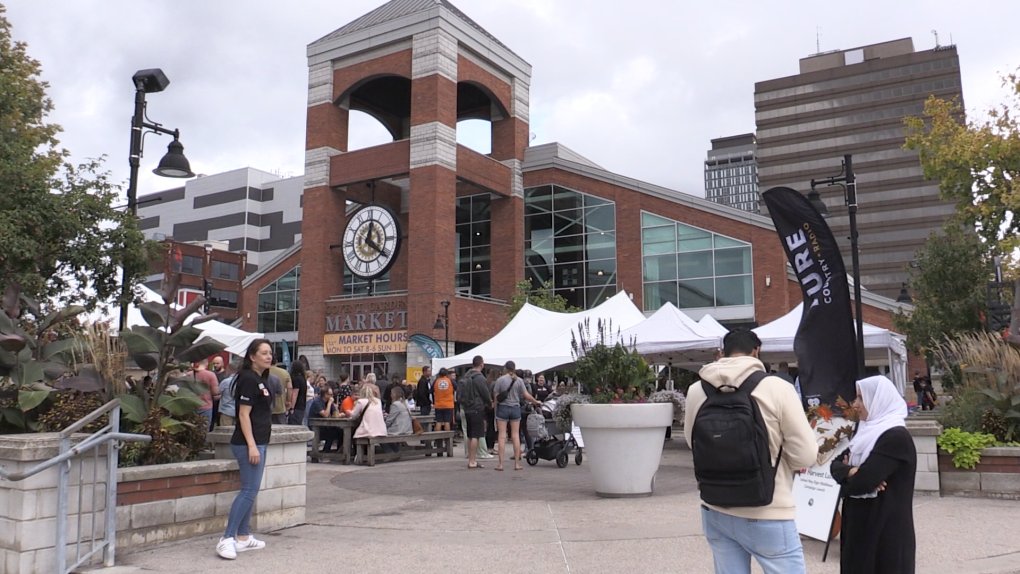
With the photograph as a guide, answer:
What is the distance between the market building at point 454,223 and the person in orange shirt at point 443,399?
15.3 m

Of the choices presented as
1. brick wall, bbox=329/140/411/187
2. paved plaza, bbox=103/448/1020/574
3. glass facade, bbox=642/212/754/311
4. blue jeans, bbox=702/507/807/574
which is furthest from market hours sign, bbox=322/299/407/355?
blue jeans, bbox=702/507/807/574

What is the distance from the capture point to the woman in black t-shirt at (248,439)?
6375mm

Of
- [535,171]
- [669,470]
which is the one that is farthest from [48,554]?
[535,171]

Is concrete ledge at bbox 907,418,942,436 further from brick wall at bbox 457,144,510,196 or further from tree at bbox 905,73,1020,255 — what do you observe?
brick wall at bbox 457,144,510,196

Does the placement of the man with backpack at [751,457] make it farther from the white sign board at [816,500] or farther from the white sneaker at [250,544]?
the white sneaker at [250,544]

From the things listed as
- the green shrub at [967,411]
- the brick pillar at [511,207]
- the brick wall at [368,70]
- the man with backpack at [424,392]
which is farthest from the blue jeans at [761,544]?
the brick pillar at [511,207]

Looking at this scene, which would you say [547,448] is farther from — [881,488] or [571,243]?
[571,243]

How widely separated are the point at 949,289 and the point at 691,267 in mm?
10496

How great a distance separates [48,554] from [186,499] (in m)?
1.22

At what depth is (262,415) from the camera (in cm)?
660

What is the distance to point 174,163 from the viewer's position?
12.0m

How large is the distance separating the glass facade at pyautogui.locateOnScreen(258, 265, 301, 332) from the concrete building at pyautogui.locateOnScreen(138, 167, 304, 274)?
110ft

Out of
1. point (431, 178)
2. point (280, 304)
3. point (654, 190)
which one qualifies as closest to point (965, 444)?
point (431, 178)

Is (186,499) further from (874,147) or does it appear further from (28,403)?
(874,147)
